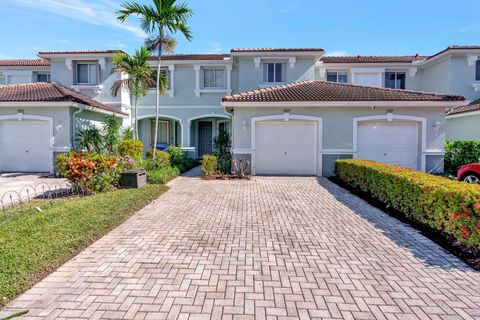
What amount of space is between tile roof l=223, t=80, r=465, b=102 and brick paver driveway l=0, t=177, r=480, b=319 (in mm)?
7141

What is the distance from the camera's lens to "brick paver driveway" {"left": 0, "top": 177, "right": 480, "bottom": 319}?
10.4 ft

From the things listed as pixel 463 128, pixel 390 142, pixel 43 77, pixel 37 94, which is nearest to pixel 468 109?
pixel 463 128

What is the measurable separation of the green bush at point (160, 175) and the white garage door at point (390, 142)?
8818mm

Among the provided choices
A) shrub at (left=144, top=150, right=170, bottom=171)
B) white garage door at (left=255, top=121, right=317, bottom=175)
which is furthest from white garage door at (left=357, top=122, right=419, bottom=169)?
shrub at (left=144, top=150, right=170, bottom=171)

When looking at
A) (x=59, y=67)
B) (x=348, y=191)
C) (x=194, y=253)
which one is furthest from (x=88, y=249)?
(x=59, y=67)

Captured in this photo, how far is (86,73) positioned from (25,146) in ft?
22.3

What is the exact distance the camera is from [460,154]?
43.8 ft

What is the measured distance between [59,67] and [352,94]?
58.9 feet

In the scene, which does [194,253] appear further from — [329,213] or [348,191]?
[348,191]

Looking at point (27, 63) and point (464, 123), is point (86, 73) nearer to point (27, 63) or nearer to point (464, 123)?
point (27, 63)

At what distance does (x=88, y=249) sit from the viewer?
482 centimetres

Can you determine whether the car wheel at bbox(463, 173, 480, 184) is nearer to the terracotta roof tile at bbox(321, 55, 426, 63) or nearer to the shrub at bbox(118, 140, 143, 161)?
the terracotta roof tile at bbox(321, 55, 426, 63)

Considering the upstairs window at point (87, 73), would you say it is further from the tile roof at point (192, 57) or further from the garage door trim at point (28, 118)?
the garage door trim at point (28, 118)

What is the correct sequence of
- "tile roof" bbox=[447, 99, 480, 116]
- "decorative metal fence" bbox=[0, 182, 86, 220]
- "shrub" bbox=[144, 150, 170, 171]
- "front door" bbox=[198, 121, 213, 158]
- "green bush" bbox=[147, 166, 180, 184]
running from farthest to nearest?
"front door" bbox=[198, 121, 213, 158] → "tile roof" bbox=[447, 99, 480, 116] → "shrub" bbox=[144, 150, 170, 171] → "green bush" bbox=[147, 166, 180, 184] → "decorative metal fence" bbox=[0, 182, 86, 220]
